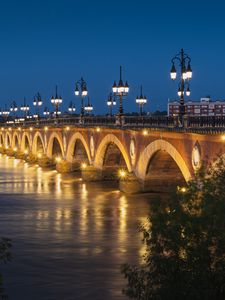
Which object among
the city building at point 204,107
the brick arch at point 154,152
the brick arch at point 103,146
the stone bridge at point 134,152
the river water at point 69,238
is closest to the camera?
the river water at point 69,238

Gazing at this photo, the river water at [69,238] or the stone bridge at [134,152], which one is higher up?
the stone bridge at [134,152]

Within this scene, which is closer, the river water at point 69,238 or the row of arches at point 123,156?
the river water at point 69,238

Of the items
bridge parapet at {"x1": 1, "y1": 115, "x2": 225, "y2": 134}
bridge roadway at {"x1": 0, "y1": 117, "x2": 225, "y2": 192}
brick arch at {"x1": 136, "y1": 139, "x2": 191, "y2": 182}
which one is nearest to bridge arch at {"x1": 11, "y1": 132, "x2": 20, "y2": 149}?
bridge roadway at {"x1": 0, "y1": 117, "x2": 225, "y2": 192}

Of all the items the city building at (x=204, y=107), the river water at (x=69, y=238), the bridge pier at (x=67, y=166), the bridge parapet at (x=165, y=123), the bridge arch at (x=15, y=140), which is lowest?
the river water at (x=69, y=238)

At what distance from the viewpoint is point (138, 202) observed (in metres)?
40.1

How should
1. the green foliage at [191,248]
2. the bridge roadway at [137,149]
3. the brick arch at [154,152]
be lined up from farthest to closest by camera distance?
the brick arch at [154,152], the bridge roadway at [137,149], the green foliage at [191,248]

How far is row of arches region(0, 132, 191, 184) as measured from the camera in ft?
131

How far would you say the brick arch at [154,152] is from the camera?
34644 mm

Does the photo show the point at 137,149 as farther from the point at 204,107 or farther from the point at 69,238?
the point at 204,107

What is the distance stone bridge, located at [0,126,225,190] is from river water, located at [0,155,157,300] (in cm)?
209

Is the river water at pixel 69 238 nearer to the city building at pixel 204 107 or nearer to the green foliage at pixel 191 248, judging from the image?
the green foliage at pixel 191 248

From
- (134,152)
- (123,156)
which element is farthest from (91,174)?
(134,152)

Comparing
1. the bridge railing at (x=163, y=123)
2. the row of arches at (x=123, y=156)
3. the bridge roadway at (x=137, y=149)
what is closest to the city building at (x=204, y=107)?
the bridge railing at (x=163, y=123)

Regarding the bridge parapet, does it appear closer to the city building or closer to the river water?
the river water
